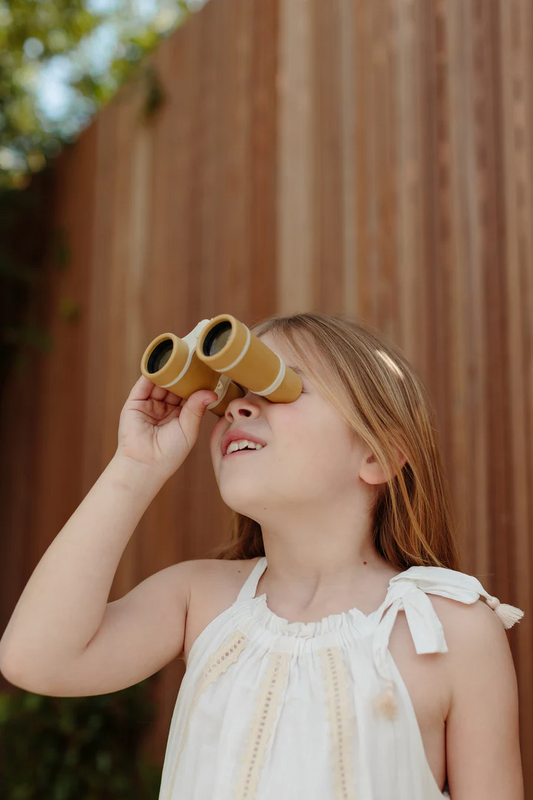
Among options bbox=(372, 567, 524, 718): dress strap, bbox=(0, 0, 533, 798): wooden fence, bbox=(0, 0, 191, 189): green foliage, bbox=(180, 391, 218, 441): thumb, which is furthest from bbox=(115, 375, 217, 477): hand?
bbox=(0, 0, 191, 189): green foliage

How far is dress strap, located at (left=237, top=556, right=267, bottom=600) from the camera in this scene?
3.84 feet

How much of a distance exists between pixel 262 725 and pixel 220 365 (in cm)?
44

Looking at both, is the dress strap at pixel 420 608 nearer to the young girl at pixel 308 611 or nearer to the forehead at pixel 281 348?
the young girl at pixel 308 611

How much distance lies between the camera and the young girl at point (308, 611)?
3.13 ft

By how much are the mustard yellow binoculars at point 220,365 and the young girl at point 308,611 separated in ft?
0.09

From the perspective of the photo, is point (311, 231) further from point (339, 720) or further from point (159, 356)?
point (339, 720)

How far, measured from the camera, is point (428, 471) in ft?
3.98

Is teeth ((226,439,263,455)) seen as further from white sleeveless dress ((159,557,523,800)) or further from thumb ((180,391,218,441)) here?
white sleeveless dress ((159,557,523,800))

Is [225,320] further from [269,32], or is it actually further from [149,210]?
[149,210]

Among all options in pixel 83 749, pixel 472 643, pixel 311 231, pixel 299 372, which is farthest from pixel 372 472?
pixel 83 749

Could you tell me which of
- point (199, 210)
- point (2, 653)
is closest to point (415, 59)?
point (199, 210)

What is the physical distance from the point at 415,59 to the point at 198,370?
3.38 ft

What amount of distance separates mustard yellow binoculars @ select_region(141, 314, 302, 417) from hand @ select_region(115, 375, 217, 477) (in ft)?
0.07

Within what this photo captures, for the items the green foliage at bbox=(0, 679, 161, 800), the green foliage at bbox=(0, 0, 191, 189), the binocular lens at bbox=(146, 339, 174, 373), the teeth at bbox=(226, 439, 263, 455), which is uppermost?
the green foliage at bbox=(0, 0, 191, 189)
